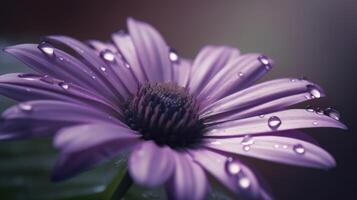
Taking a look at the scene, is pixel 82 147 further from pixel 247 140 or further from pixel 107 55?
pixel 107 55

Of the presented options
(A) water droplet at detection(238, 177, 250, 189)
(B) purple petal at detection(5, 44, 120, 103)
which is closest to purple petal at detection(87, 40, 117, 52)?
(B) purple petal at detection(5, 44, 120, 103)

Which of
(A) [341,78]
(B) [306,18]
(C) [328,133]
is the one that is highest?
(B) [306,18]

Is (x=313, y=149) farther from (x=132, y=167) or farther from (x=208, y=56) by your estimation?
(x=208, y=56)

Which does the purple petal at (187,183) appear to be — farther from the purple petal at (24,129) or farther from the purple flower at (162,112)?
the purple petal at (24,129)

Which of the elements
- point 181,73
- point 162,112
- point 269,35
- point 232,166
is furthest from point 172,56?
point 269,35

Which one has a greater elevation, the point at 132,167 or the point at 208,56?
the point at 208,56

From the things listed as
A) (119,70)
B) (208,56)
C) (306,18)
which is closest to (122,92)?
(119,70)

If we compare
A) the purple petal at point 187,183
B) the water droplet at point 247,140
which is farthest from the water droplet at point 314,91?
the purple petal at point 187,183

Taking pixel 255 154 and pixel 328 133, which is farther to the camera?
pixel 328 133

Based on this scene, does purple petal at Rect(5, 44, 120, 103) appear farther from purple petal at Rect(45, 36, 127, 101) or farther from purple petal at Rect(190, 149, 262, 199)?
purple petal at Rect(190, 149, 262, 199)
